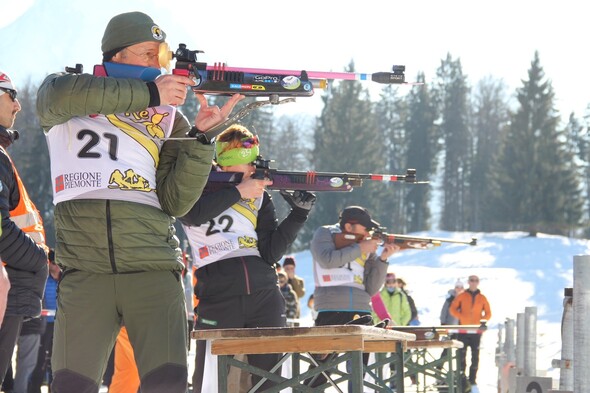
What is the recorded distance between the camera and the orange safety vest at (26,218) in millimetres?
5758

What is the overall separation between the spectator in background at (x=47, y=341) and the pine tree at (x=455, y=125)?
83.7m

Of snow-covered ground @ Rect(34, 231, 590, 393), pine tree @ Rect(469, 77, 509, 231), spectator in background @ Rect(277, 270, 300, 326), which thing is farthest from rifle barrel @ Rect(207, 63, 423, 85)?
pine tree @ Rect(469, 77, 509, 231)

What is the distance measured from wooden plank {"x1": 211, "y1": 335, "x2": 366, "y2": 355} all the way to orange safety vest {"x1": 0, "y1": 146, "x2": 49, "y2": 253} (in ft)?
4.35

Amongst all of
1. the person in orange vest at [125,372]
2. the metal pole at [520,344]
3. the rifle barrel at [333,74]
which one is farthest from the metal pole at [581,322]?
the metal pole at [520,344]

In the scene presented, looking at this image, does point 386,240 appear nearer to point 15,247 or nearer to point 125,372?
point 125,372

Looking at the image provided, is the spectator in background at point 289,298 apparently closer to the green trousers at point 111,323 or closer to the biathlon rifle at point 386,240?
the biathlon rifle at point 386,240

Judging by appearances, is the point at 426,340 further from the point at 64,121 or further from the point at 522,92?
the point at 522,92

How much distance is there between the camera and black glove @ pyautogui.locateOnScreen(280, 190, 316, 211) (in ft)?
22.9

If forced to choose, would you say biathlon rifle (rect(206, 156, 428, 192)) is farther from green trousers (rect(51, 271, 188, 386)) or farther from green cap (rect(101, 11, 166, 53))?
green trousers (rect(51, 271, 188, 386))

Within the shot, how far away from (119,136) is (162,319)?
2.45 feet

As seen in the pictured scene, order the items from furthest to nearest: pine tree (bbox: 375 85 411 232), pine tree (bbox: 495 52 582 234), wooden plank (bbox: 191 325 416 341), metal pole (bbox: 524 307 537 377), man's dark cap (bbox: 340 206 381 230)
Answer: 1. pine tree (bbox: 375 85 411 232)
2. pine tree (bbox: 495 52 582 234)
3. metal pole (bbox: 524 307 537 377)
4. man's dark cap (bbox: 340 206 381 230)
5. wooden plank (bbox: 191 325 416 341)

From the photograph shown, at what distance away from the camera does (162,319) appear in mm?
4242

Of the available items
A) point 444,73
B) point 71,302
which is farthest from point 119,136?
point 444,73

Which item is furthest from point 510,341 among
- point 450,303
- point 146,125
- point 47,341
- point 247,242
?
point 146,125
